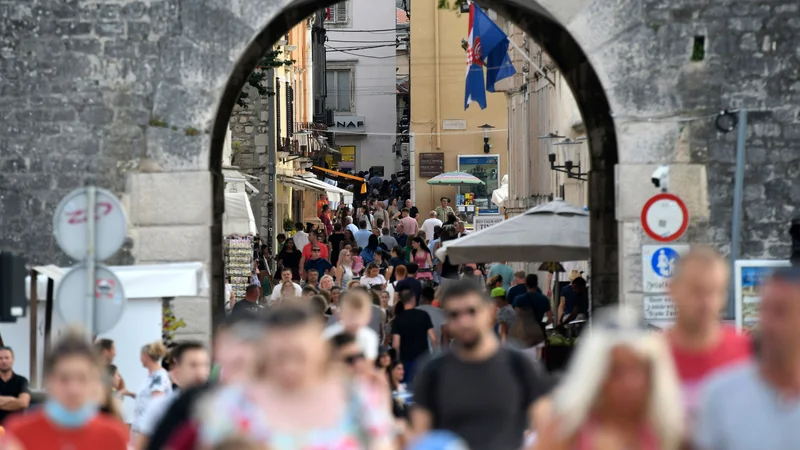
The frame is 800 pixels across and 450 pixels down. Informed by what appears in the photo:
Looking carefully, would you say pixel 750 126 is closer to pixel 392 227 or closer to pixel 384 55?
pixel 392 227

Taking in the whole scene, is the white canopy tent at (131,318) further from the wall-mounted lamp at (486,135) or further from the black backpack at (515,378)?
the wall-mounted lamp at (486,135)

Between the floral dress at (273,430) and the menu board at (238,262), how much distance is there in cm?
1477

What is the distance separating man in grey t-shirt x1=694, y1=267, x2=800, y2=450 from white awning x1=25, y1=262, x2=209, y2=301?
677 centimetres

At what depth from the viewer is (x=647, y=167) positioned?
11164mm

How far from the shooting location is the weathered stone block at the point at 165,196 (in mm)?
11281

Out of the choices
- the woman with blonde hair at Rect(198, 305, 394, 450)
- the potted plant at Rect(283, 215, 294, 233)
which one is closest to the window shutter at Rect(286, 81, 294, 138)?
the potted plant at Rect(283, 215, 294, 233)

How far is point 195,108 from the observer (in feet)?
36.9

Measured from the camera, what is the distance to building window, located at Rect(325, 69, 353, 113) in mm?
59469

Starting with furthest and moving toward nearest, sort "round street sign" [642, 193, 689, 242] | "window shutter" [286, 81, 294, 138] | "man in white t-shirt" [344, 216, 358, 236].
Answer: "window shutter" [286, 81, 294, 138] → "man in white t-shirt" [344, 216, 358, 236] → "round street sign" [642, 193, 689, 242]

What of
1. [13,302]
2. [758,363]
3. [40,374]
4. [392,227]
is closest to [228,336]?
[758,363]

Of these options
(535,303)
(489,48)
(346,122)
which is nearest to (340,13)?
(346,122)

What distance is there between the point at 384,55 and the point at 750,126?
157 feet

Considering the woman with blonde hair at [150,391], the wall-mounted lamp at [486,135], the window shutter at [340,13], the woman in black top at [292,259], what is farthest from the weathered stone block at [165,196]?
the window shutter at [340,13]

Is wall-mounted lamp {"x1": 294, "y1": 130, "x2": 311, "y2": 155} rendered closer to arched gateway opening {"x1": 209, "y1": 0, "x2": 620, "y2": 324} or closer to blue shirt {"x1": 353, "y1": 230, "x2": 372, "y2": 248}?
blue shirt {"x1": 353, "y1": 230, "x2": 372, "y2": 248}
